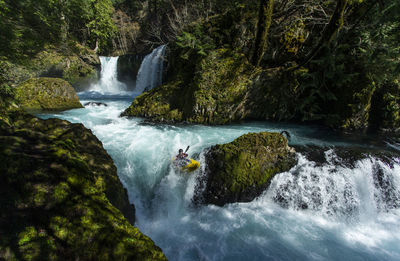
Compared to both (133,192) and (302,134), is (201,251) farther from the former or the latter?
(302,134)

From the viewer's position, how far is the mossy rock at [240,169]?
4.54m

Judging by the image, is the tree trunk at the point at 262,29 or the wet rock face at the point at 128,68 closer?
the tree trunk at the point at 262,29

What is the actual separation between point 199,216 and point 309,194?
303 centimetres

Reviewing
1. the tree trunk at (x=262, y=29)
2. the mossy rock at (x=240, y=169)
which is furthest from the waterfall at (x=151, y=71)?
the mossy rock at (x=240, y=169)

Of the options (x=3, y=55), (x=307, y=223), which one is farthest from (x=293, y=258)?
(x=3, y=55)

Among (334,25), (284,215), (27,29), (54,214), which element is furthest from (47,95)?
(334,25)

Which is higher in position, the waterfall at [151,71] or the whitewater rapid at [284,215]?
the waterfall at [151,71]

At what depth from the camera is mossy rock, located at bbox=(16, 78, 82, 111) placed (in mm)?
9211

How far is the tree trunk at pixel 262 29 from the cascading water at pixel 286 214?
17.2ft

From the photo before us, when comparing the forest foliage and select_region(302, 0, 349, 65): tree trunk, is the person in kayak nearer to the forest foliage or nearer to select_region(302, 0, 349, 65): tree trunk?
the forest foliage

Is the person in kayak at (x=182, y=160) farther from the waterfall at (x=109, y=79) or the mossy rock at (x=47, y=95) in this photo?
the waterfall at (x=109, y=79)

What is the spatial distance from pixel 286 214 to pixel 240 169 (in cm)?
173

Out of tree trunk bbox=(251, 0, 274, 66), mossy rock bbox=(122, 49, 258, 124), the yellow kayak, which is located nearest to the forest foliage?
mossy rock bbox=(122, 49, 258, 124)

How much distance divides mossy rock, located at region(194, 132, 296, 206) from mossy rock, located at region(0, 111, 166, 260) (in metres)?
2.71
